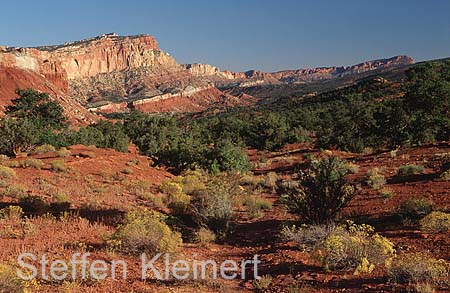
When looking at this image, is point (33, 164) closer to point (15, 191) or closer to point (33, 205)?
point (15, 191)

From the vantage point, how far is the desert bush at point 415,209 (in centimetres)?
1012

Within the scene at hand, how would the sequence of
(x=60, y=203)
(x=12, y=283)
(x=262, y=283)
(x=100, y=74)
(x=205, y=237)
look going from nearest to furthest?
(x=12, y=283) → (x=262, y=283) → (x=205, y=237) → (x=60, y=203) → (x=100, y=74)

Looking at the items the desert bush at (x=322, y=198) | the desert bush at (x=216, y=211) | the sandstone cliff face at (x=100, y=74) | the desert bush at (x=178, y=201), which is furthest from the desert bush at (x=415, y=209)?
the sandstone cliff face at (x=100, y=74)

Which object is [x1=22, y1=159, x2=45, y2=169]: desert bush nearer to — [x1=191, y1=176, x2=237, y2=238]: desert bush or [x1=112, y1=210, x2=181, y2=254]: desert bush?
[x1=191, y1=176, x2=237, y2=238]: desert bush

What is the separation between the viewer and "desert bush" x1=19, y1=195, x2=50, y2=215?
1072 cm

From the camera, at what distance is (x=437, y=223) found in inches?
344

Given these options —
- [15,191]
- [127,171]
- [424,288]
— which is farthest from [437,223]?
[127,171]

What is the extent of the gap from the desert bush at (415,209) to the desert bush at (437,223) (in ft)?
4.00

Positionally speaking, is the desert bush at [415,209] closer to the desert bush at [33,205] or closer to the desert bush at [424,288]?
the desert bush at [424,288]

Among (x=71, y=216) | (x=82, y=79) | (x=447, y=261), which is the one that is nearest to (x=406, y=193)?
(x=447, y=261)

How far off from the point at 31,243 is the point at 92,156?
1463 cm

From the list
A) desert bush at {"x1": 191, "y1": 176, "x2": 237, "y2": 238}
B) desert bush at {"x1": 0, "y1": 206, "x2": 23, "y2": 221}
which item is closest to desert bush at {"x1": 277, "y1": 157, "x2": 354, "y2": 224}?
desert bush at {"x1": 191, "y1": 176, "x2": 237, "y2": 238}

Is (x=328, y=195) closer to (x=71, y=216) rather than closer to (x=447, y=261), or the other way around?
(x=447, y=261)

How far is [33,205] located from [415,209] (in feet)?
32.6
